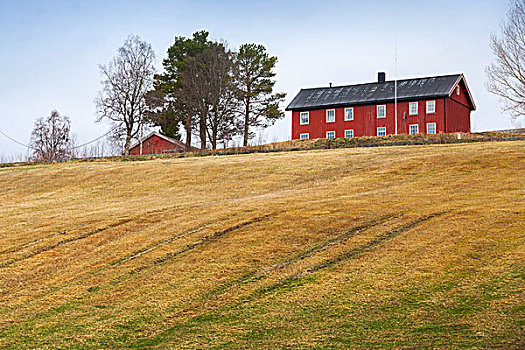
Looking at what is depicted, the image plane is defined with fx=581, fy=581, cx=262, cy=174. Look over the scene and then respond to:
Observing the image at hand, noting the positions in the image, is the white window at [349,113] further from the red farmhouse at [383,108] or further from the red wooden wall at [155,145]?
the red wooden wall at [155,145]

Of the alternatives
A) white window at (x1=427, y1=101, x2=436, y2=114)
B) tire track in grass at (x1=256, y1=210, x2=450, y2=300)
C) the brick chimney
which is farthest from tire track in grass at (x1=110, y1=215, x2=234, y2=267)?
the brick chimney

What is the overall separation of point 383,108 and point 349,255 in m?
36.2

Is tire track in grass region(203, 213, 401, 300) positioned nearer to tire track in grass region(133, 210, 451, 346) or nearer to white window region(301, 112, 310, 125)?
tire track in grass region(133, 210, 451, 346)

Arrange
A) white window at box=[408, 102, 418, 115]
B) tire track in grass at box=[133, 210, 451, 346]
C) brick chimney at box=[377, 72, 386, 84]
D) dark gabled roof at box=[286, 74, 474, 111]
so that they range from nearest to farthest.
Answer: tire track in grass at box=[133, 210, 451, 346] < dark gabled roof at box=[286, 74, 474, 111] < white window at box=[408, 102, 418, 115] < brick chimney at box=[377, 72, 386, 84]

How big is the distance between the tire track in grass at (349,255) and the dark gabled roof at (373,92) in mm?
33774

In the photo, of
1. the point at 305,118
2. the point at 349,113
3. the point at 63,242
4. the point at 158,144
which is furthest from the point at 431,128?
the point at 63,242

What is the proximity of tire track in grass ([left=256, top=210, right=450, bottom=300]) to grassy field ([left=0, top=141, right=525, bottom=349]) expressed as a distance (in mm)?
29

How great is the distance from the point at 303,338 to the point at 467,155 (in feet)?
46.7

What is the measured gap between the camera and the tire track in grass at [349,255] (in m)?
7.41

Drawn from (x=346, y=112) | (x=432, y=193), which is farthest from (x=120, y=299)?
(x=346, y=112)

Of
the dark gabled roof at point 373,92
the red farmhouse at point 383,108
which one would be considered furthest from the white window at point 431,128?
the dark gabled roof at point 373,92

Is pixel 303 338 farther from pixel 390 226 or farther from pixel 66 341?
pixel 390 226

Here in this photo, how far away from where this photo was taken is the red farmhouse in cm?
4181

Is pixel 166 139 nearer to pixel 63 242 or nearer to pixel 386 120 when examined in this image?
pixel 386 120
